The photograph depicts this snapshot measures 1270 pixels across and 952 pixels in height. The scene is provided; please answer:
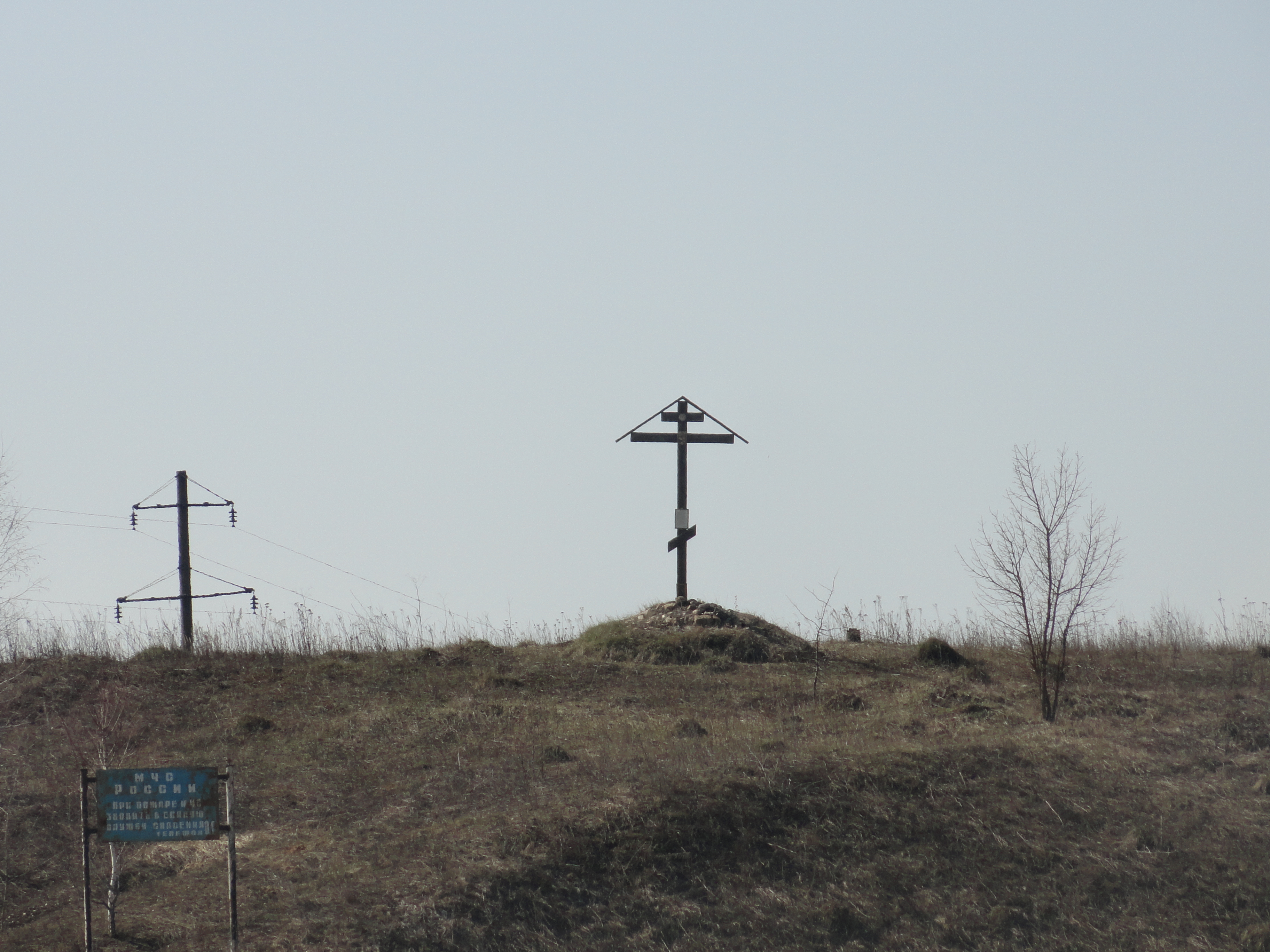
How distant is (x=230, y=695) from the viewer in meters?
16.7

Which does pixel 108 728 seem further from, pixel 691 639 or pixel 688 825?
pixel 691 639

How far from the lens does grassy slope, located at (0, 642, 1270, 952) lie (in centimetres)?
963

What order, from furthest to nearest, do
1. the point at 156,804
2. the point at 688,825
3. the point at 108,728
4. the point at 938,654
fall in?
the point at 938,654 → the point at 108,728 → the point at 688,825 → the point at 156,804

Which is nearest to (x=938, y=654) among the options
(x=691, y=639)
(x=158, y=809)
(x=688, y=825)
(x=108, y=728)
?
(x=691, y=639)

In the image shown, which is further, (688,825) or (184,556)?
(184,556)

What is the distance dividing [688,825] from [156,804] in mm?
4454

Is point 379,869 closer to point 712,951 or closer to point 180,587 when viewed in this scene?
point 712,951

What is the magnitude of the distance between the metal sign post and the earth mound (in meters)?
10.7

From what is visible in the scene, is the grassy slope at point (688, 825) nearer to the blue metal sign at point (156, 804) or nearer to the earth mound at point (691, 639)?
the blue metal sign at point (156, 804)

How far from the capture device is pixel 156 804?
8602 millimetres

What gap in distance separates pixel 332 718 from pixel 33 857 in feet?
15.1

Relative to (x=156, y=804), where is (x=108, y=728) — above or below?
above

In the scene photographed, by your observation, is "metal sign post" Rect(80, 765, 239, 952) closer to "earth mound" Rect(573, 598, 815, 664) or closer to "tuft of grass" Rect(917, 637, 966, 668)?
"earth mound" Rect(573, 598, 815, 664)

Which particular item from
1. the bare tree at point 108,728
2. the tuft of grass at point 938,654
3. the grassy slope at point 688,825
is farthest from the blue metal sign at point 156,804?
the tuft of grass at point 938,654
